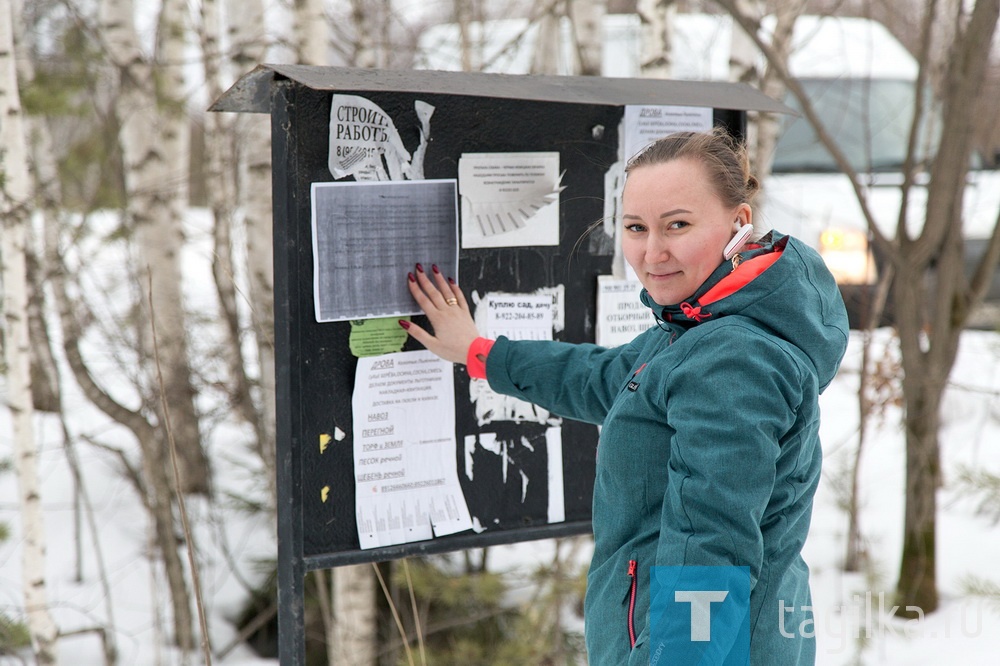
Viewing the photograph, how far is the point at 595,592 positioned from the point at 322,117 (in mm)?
1094

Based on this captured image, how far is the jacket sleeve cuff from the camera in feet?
6.95

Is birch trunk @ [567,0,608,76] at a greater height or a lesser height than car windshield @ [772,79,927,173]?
greater

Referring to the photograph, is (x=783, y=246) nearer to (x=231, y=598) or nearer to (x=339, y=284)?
(x=339, y=284)

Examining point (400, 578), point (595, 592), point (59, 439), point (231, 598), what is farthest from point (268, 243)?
point (59, 439)

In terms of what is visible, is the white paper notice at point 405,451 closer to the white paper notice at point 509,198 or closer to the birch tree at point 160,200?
the white paper notice at point 509,198

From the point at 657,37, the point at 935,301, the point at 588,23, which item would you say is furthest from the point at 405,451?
the point at 588,23

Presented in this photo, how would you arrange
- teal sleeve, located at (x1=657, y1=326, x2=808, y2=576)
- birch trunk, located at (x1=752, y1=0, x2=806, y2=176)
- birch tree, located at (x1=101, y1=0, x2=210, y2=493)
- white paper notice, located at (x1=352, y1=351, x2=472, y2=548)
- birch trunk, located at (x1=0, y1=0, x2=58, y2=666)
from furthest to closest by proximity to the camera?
1. birch tree, located at (x1=101, y1=0, x2=210, y2=493)
2. birch trunk, located at (x1=752, y1=0, x2=806, y2=176)
3. birch trunk, located at (x1=0, y1=0, x2=58, y2=666)
4. white paper notice, located at (x1=352, y1=351, x2=472, y2=548)
5. teal sleeve, located at (x1=657, y1=326, x2=808, y2=576)

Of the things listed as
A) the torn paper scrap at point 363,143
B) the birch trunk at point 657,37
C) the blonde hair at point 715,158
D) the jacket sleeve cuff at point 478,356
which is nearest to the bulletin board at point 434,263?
the torn paper scrap at point 363,143

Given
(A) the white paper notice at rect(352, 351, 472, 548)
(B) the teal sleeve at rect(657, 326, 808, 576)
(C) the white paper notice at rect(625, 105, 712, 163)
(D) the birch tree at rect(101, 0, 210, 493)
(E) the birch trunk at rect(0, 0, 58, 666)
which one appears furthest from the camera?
(D) the birch tree at rect(101, 0, 210, 493)

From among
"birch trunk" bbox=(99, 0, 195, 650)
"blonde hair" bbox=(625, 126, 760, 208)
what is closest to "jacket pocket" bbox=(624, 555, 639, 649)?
"blonde hair" bbox=(625, 126, 760, 208)

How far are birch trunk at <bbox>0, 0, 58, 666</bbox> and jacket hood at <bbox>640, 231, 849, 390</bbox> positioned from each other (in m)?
2.39

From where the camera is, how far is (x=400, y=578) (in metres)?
3.72

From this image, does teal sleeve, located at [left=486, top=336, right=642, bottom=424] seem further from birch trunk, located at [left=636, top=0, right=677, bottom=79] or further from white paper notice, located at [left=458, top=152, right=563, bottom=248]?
birch trunk, located at [left=636, top=0, right=677, bottom=79]

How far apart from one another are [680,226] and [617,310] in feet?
2.66
